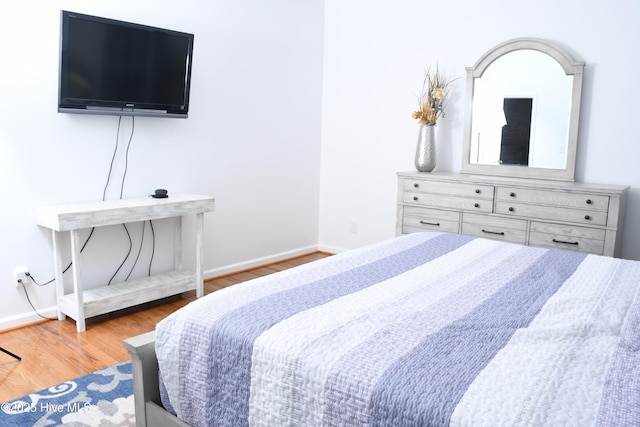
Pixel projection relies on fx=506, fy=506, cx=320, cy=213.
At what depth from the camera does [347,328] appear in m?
1.38

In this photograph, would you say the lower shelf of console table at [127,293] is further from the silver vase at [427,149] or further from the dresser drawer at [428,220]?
the silver vase at [427,149]

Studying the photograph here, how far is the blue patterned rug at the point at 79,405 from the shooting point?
2037mm

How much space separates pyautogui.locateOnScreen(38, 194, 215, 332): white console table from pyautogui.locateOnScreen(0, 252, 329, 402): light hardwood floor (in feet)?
0.32

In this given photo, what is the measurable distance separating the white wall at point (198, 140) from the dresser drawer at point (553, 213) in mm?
1962

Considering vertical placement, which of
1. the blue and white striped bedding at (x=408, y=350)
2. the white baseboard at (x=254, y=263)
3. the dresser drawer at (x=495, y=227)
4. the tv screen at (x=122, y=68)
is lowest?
the white baseboard at (x=254, y=263)

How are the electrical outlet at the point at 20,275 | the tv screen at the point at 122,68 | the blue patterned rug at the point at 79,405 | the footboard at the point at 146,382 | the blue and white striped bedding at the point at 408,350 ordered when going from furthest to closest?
the electrical outlet at the point at 20,275
the tv screen at the point at 122,68
the blue patterned rug at the point at 79,405
the footboard at the point at 146,382
the blue and white striped bedding at the point at 408,350

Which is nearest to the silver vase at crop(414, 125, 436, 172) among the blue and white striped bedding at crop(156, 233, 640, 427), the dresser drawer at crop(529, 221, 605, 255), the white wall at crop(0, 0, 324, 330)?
the dresser drawer at crop(529, 221, 605, 255)

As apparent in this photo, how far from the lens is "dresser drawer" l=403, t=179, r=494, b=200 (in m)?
3.56

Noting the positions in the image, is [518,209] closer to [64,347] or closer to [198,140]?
[198,140]

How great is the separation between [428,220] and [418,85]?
1199mm

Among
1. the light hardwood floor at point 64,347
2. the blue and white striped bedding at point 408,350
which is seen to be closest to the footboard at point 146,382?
the blue and white striped bedding at point 408,350

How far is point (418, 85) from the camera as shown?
425cm

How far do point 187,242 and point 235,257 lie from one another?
0.52 m

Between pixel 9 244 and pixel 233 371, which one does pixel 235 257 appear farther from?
pixel 233 371
